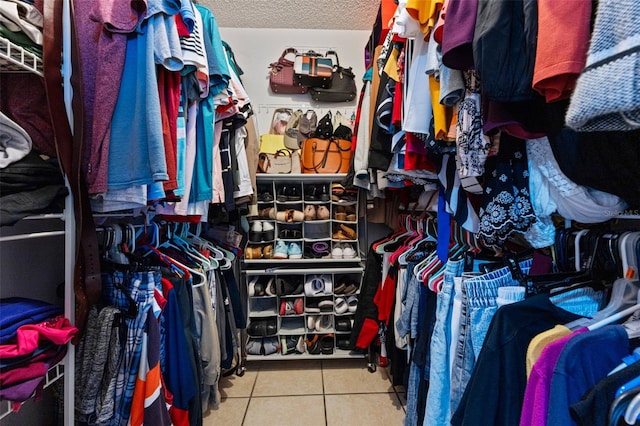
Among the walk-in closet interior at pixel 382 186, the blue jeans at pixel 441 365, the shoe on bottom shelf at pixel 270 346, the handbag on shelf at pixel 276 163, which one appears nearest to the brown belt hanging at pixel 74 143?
the walk-in closet interior at pixel 382 186

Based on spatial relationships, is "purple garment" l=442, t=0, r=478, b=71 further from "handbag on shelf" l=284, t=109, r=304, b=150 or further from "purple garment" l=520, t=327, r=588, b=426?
"handbag on shelf" l=284, t=109, r=304, b=150

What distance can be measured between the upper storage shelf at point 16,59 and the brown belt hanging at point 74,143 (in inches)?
1.2

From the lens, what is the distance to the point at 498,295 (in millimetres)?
839

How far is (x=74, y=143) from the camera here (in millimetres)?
793

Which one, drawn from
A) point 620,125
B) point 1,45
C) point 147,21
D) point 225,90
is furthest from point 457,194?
point 1,45

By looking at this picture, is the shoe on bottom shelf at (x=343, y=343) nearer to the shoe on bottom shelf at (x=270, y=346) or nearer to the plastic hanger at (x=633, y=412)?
the shoe on bottom shelf at (x=270, y=346)

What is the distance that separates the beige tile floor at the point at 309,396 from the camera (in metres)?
1.65

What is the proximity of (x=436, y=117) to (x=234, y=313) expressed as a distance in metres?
1.55

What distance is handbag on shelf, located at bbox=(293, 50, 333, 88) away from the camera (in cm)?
222

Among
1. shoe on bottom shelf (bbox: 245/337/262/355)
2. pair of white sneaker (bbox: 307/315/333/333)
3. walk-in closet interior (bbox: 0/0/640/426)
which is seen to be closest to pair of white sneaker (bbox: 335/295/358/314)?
pair of white sneaker (bbox: 307/315/333/333)

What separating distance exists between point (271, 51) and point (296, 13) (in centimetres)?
36

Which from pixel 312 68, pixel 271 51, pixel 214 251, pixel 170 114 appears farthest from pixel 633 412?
pixel 271 51

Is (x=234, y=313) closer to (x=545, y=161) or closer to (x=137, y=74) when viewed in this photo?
(x=137, y=74)

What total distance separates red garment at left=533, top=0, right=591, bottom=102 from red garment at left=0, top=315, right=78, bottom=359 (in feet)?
3.82
